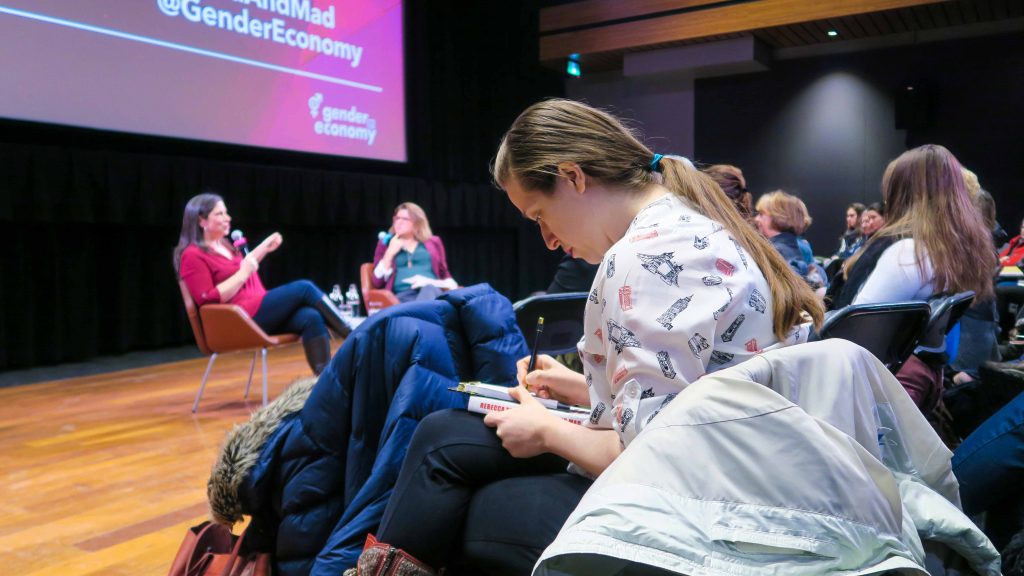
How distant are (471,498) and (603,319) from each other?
0.39 m

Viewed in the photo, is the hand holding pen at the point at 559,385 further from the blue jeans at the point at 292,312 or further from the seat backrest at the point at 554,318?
the blue jeans at the point at 292,312

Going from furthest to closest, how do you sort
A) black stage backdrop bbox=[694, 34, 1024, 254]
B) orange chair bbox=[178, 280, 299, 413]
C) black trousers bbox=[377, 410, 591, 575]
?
black stage backdrop bbox=[694, 34, 1024, 254], orange chair bbox=[178, 280, 299, 413], black trousers bbox=[377, 410, 591, 575]

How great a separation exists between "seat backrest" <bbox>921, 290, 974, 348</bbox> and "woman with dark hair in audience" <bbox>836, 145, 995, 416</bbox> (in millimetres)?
73

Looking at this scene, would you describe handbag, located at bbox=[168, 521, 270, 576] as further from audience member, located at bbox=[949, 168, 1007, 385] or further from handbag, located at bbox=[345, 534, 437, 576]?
audience member, located at bbox=[949, 168, 1007, 385]

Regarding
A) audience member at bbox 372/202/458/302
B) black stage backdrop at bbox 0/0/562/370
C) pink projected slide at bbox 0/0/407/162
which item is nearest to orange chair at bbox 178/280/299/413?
audience member at bbox 372/202/458/302

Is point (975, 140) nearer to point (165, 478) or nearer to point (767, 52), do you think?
point (767, 52)

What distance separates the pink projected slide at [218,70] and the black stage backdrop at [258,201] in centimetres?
16

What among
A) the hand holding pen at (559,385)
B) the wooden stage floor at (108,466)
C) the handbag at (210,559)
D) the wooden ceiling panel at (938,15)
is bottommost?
the wooden stage floor at (108,466)

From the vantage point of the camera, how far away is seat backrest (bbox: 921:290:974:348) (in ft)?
7.15

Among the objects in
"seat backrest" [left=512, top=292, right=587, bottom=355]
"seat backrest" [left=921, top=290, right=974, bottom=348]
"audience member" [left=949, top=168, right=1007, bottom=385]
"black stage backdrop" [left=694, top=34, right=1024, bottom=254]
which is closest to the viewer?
"seat backrest" [left=921, top=290, right=974, bottom=348]

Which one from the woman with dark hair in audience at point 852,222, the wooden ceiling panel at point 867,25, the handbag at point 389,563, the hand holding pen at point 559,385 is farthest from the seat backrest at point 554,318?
the wooden ceiling panel at point 867,25

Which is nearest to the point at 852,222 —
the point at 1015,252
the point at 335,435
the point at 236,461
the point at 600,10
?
the point at 1015,252

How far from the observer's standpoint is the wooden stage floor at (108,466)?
2.33 m

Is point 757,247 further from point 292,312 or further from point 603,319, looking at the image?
point 292,312
